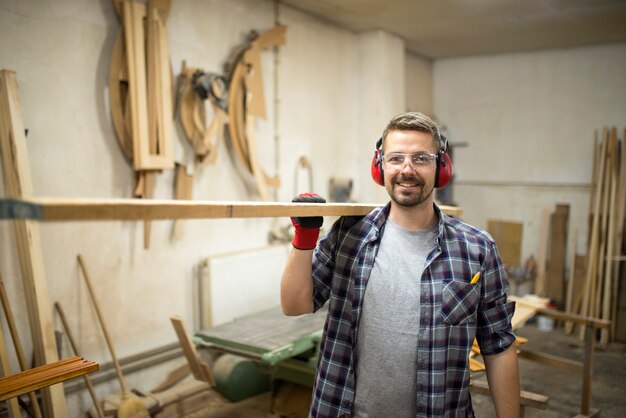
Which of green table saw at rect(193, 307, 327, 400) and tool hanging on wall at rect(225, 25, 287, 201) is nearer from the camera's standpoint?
green table saw at rect(193, 307, 327, 400)

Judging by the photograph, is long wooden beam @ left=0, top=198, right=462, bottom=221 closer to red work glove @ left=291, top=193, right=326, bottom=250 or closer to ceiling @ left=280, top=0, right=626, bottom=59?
red work glove @ left=291, top=193, right=326, bottom=250

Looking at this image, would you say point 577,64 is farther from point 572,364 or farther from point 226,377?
point 226,377

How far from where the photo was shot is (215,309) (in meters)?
3.43

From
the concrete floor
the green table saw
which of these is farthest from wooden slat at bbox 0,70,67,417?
the concrete floor

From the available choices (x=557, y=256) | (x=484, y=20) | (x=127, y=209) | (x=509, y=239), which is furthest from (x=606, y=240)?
(x=127, y=209)

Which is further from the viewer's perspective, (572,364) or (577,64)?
(577,64)

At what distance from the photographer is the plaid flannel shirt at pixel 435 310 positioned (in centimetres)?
150

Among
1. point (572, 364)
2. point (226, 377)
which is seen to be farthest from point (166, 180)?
point (572, 364)

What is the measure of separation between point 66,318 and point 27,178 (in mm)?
849

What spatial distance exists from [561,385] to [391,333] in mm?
3043

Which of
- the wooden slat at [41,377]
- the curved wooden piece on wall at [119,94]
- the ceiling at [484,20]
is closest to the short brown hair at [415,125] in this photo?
the wooden slat at [41,377]

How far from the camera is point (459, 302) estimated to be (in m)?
1.53

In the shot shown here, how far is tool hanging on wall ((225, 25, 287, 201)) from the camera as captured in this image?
3581 millimetres

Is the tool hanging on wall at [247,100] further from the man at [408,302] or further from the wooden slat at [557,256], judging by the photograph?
the wooden slat at [557,256]
